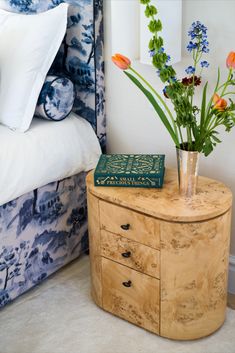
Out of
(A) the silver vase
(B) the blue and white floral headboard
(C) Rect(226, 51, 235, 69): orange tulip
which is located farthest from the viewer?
(B) the blue and white floral headboard

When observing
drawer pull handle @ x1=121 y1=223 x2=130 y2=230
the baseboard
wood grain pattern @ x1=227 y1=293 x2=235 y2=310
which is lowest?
wood grain pattern @ x1=227 y1=293 x2=235 y2=310

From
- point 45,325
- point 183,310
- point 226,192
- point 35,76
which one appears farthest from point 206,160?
point 45,325

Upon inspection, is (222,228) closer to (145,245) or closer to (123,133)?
(145,245)

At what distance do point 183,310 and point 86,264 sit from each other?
24.8 inches

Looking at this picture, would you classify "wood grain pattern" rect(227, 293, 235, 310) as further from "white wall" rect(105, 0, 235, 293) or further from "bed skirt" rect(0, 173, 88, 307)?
"bed skirt" rect(0, 173, 88, 307)

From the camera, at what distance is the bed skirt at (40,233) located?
206cm

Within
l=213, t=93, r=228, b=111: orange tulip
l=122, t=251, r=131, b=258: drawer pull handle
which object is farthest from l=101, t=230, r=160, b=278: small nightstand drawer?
l=213, t=93, r=228, b=111: orange tulip

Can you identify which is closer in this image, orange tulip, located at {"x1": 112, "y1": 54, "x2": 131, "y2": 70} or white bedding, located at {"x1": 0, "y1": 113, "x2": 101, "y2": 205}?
orange tulip, located at {"x1": 112, "y1": 54, "x2": 131, "y2": 70}

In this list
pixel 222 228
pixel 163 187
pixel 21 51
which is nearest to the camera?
pixel 222 228

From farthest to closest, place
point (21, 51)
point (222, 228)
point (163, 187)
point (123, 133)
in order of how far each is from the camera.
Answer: point (123, 133) → point (21, 51) → point (163, 187) → point (222, 228)

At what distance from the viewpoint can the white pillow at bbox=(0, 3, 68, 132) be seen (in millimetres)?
2068

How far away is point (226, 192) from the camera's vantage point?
1873mm

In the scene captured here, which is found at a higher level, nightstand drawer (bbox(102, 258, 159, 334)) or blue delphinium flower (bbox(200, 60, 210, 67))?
blue delphinium flower (bbox(200, 60, 210, 67))

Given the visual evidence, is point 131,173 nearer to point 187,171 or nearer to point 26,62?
point 187,171
